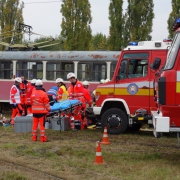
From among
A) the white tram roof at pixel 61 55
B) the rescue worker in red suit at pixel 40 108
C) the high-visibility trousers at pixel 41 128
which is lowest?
the high-visibility trousers at pixel 41 128

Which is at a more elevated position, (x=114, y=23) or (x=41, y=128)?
(x=114, y=23)

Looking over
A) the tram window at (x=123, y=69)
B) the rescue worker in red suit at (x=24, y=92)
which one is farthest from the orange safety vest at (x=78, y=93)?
the rescue worker in red suit at (x=24, y=92)

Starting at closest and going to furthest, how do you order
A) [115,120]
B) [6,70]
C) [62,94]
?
1. [115,120]
2. [62,94]
3. [6,70]

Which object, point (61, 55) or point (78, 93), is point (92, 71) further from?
point (78, 93)

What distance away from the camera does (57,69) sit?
64.3ft

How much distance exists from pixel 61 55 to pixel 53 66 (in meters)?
0.60

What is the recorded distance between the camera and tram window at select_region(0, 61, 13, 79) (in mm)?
20516

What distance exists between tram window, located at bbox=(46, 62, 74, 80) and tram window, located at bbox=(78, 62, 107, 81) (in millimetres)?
463

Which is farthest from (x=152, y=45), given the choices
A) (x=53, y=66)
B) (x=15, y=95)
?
(x=53, y=66)

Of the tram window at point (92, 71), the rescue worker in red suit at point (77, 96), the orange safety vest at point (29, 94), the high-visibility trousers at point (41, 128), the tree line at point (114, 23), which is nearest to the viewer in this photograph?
the high-visibility trousers at point (41, 128)

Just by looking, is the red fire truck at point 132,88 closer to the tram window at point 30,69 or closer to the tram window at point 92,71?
the tram window at point 92,71

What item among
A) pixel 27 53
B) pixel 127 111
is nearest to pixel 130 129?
pixel 127 111

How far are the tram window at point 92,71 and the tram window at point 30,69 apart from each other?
1893mm

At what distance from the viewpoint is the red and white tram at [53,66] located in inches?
744
